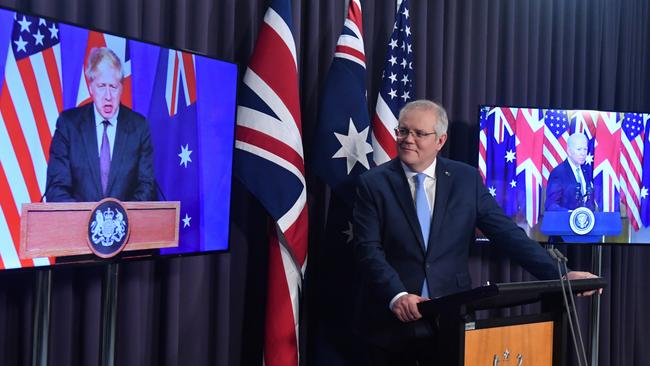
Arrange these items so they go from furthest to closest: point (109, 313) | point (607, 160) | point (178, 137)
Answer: point (607, 160), point (178, 137), point (109, 313)

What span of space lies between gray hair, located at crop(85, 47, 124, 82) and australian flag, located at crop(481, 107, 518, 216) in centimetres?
214

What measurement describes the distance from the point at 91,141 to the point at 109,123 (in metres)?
0.10

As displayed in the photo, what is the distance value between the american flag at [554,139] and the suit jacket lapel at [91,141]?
99.7 inches

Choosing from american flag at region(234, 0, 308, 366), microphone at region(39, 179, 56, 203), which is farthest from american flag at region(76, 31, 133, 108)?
american flag at region(234, 0, 308, 366)

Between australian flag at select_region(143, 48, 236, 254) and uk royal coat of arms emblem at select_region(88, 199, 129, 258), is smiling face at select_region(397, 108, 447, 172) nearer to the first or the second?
australian flag at select_region(143, 48, 236, 254)

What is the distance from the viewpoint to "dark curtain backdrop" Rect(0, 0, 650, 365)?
3062 mm

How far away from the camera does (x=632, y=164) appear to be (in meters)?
4.15

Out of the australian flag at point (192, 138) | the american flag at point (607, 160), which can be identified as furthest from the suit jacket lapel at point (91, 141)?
the american flag at point (607, 160)

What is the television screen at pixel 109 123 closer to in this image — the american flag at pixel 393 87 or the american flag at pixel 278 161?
the american flag at pixel 278 161

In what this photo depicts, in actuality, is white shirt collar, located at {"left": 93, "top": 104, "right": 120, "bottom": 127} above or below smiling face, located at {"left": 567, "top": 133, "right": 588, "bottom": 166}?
below

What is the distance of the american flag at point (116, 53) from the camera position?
246cm

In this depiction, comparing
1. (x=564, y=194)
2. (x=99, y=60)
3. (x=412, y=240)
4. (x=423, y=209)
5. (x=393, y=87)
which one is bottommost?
(x=412, y=240)

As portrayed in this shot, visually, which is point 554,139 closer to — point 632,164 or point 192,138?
point 632,164

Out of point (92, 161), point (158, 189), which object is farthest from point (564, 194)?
point (92, 161)
